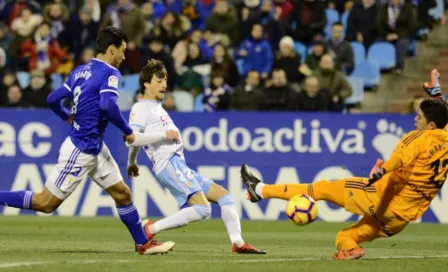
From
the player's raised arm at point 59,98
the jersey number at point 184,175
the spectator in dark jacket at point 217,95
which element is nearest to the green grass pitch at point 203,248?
the jersey number at point 184,175

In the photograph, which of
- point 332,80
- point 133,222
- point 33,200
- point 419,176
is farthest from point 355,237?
point 332,80

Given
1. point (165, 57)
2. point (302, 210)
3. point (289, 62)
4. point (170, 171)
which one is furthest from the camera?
point (165, 57)

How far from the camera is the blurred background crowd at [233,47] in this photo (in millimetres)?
20188

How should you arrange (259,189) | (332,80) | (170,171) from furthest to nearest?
(332,80)
(259,189)
(170,171)

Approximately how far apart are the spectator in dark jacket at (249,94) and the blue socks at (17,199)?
9.37 metres

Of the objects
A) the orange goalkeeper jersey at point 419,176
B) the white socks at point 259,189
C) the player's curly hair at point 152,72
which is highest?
the player's curly hair at point 152,72

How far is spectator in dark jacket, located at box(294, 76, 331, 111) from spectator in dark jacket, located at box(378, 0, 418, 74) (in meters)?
2.66

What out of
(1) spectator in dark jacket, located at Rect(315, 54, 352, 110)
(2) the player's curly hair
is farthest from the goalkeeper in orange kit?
(1) spectator in dark jacket, located at Rect(315, 54, 352, 110)

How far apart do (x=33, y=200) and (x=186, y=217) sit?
1507 mm

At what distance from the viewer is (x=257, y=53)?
70.4ft

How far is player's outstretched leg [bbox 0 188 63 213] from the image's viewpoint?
35.2 feet

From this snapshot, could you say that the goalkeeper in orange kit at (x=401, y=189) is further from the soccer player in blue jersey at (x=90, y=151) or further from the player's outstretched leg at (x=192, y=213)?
the soccer player in blue jersey at (x=90, y=151)

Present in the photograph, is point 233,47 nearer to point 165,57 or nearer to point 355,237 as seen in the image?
point 165,57

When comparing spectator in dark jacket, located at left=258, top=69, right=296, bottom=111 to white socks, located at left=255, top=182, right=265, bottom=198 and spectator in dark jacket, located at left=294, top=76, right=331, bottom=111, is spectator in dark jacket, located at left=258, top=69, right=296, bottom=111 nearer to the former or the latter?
spectator in dark jacket, located at left=294, top=76, right=331, bottom=111
